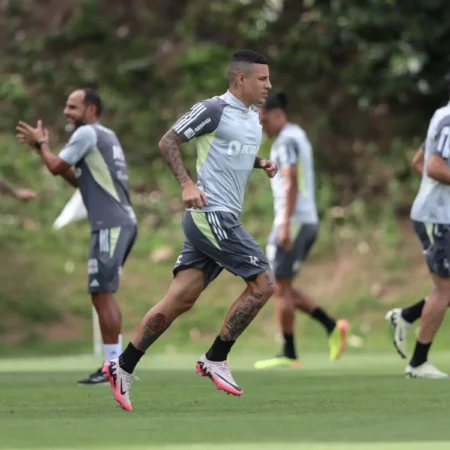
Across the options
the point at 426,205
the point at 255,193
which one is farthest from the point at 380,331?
the point at 426,205

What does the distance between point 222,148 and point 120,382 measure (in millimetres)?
1588

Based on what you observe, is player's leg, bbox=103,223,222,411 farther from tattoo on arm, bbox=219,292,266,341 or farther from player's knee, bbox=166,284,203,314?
tattoo on arm, bbox=219,292,266,341

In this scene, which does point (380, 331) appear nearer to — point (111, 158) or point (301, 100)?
point (301, 100)

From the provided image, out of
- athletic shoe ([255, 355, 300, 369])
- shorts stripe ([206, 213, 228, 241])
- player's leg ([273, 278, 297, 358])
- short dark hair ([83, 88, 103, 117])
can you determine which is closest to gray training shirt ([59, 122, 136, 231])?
short dark hair ([83, 88, 103, 117])

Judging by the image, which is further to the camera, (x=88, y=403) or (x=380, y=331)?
(x=380, y=331)

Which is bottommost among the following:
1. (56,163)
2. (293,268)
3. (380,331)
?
(380,331)

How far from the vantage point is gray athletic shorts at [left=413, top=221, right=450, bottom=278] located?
11.5m

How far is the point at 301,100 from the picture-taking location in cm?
2258

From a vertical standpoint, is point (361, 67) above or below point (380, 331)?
above

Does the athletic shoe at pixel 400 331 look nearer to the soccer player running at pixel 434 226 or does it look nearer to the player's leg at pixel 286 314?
the soccer player running at pixel 434 226

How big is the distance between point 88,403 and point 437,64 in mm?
12215

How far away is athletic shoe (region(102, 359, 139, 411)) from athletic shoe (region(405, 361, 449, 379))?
3.13m

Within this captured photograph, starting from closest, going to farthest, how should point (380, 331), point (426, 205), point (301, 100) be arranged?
1. point (426, 205)
2. point (380, 331)
3. point (301, 100)

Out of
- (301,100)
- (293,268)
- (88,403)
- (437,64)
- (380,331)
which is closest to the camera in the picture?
(88,403)
